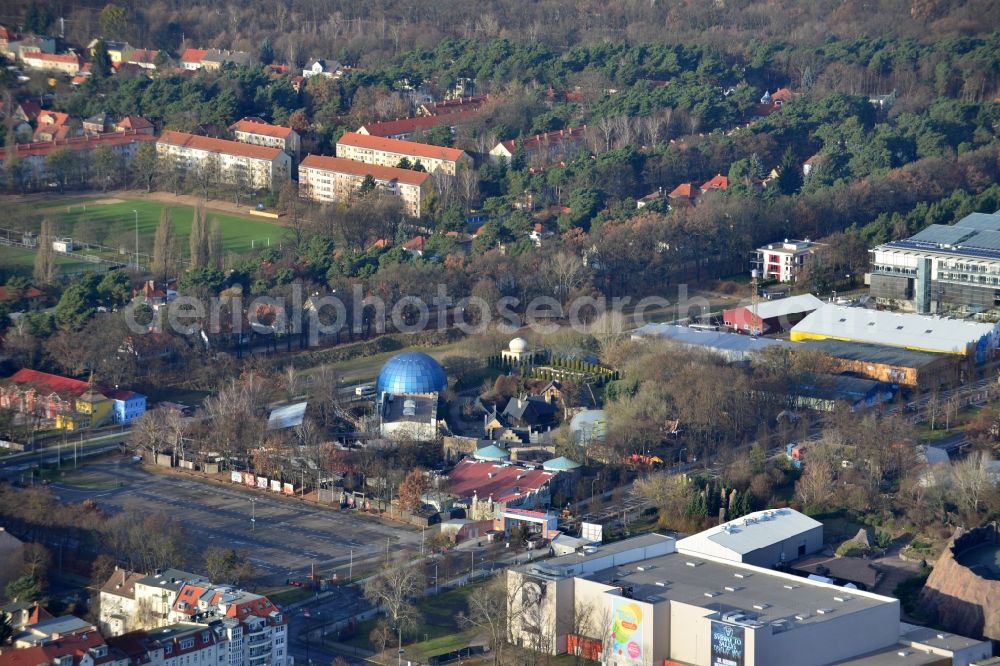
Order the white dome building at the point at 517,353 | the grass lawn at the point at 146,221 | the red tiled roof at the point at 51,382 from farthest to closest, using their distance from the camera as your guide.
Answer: the grass lawn at the point at 146,221 < the white dome building at the point at 517,353 < the red tiled roof at the point at 51,382

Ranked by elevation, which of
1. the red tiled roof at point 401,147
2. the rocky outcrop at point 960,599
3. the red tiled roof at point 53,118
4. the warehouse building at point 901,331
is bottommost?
the rocky outcrop at point 960,599

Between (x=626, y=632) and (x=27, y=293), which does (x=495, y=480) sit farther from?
(x=27, y=293)

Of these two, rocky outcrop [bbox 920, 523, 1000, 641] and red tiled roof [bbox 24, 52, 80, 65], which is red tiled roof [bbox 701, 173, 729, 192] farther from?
rocky outcrop [bbox 920, 523, 1000, 641]

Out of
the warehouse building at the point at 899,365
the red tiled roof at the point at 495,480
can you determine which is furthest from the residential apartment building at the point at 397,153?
the red tiled roof at the point at 495,480

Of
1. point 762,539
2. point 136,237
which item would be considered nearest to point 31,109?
point 136,237

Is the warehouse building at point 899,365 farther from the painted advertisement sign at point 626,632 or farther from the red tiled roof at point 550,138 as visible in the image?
the red tiled roof at point 550,138

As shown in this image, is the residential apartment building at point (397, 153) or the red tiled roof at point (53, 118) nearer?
the residential apartment building at point (397, 153)

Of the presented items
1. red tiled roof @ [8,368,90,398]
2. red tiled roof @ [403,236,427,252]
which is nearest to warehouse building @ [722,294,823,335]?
red tiled roof @ [403,236,427,252]
